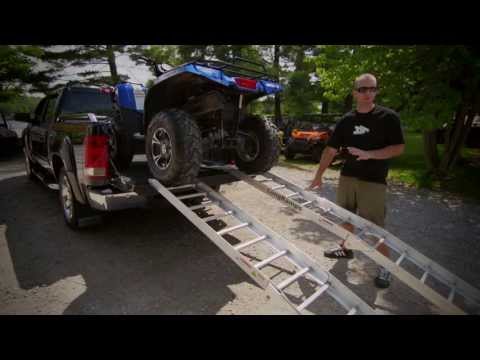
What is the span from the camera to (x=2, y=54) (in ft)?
44.0

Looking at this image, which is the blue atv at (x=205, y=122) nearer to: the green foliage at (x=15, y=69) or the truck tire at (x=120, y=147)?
the truck tire at (x=120, y=147)

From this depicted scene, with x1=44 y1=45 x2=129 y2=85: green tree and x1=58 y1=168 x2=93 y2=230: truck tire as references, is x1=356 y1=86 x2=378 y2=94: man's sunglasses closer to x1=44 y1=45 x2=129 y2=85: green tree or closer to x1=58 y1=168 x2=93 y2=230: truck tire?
x1=58 y1=168 x2=93 y2=230: truck tire

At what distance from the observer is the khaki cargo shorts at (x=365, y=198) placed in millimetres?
2764

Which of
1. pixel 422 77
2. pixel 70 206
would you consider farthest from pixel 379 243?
pixel 422 77

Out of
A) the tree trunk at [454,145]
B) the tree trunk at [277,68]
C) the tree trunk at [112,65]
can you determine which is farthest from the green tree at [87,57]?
the tree trunk at [454,145]

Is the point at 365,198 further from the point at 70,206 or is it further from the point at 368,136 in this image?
the point at 70,206

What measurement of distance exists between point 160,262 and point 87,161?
1390mm

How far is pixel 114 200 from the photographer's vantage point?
2881 millimetres

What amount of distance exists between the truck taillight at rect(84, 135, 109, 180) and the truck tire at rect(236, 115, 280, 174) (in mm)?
1827

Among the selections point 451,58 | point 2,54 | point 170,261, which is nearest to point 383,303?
point 170,261

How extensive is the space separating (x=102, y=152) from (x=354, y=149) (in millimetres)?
2683

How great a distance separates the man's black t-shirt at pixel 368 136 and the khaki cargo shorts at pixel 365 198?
68 mm

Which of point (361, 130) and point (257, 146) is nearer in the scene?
point (361, 130)
